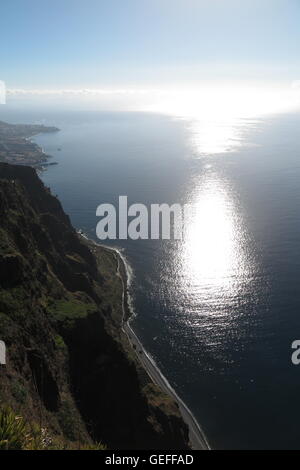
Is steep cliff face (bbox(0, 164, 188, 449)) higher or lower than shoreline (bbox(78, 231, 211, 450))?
higher

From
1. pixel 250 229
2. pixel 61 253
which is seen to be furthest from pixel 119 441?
pixel 250 229
